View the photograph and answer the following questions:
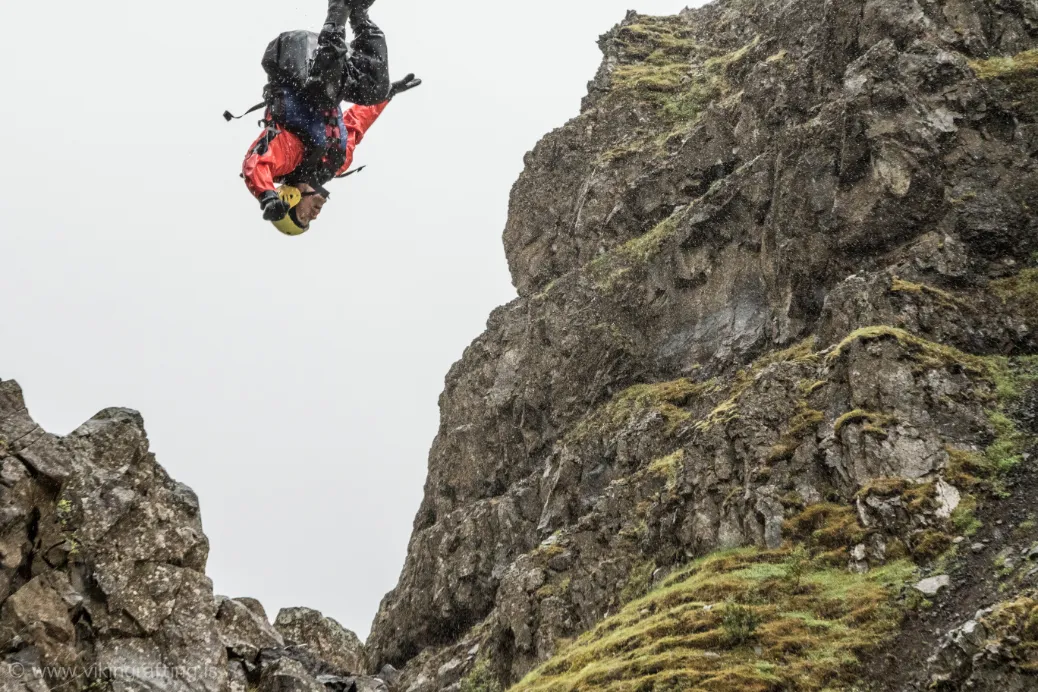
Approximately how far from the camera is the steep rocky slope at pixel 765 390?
2059 centimetres

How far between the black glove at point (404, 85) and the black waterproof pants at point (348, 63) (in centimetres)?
51

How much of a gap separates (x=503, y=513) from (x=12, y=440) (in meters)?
27.1

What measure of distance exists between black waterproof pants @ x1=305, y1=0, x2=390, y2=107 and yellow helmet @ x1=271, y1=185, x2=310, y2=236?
160 centimetres

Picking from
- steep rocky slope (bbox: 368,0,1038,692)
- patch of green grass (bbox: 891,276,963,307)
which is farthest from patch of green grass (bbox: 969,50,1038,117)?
patch of green grass (bbox: 891,276,963,307)

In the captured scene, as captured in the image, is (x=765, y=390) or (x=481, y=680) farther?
(x=481, y=680)

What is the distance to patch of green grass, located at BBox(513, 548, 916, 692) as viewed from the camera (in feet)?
61.4

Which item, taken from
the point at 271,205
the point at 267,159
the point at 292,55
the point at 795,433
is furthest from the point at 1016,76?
the point at 271,205

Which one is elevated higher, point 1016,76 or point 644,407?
point 1016,76

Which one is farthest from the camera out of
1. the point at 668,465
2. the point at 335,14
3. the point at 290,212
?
the point at 668,465

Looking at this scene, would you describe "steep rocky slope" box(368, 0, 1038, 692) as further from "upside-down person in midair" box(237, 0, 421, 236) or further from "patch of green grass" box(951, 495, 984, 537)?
"upside-down person in midair" box(237, 0, 421, 236)

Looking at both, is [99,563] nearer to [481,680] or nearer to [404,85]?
[404,85]

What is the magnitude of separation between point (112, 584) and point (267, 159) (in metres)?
9.14

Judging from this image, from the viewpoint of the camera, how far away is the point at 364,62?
13727mm

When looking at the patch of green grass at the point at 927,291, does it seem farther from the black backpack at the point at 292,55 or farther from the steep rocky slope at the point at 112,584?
the black backpack at the point at 292,55
